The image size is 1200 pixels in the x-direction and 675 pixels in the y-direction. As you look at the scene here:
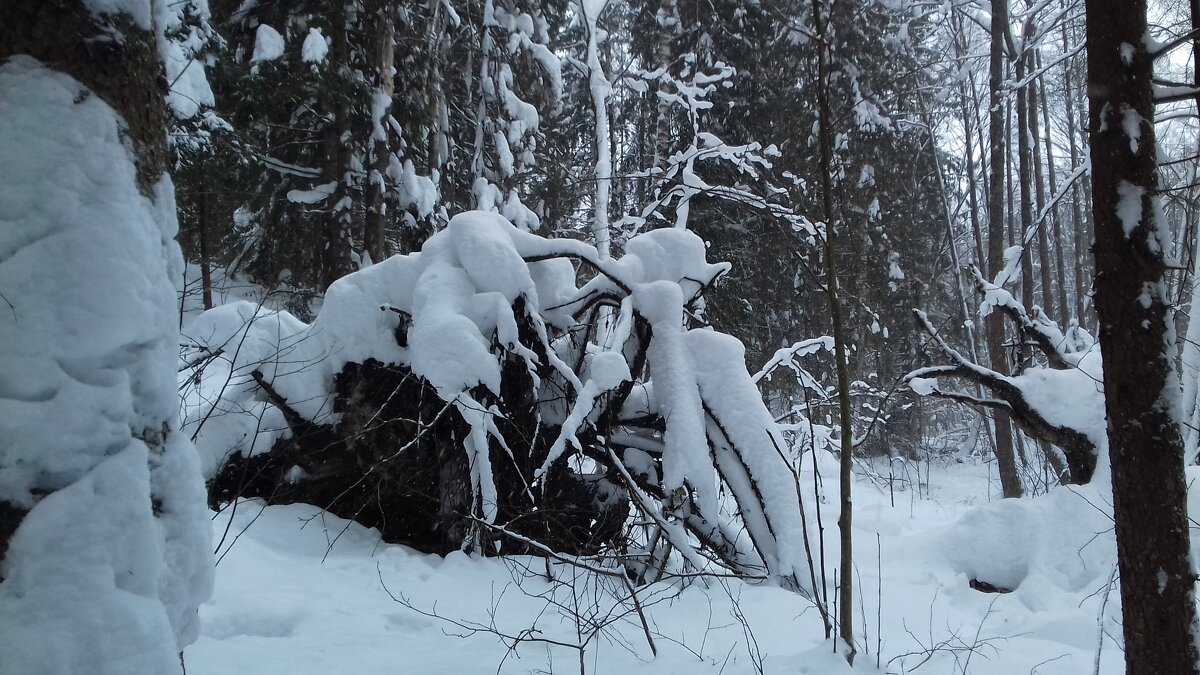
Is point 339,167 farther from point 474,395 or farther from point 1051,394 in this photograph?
point 1051,394

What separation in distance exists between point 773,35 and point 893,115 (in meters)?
3.11

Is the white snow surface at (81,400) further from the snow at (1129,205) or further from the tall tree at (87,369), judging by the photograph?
the snow at (1129,205)

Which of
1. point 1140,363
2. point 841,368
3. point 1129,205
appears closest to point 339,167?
point 841,368

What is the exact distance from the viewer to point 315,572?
419 cm

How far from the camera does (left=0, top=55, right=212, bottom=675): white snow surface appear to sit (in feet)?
5.26

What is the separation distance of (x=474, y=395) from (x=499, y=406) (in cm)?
23

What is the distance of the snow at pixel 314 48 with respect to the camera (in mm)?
8969

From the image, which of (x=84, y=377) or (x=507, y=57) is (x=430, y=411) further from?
(x=507, y=57)

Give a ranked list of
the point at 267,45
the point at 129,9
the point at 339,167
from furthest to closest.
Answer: the point at 339,167 < the point at 267,45 < the point at 129,9

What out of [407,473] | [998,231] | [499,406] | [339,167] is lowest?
[407,473]

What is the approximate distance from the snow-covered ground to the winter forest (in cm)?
3

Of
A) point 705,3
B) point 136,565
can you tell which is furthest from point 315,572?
point 705,3

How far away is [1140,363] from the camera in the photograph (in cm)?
293

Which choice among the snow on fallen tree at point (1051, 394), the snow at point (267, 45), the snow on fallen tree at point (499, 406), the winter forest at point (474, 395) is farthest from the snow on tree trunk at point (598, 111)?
the snow on fallen tree at point (1051, 394)
